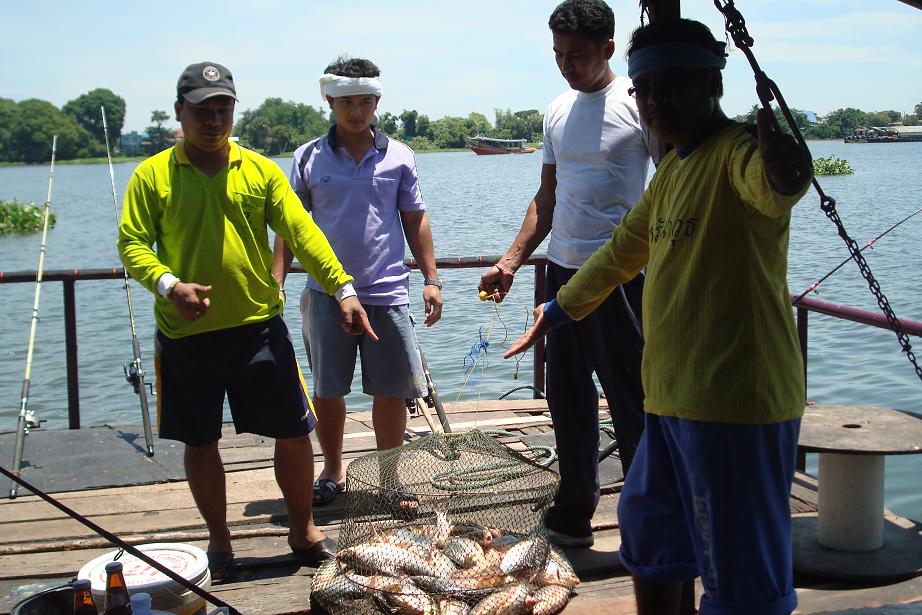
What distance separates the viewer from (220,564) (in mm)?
3660

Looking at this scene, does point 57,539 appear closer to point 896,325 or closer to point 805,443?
point 805,443

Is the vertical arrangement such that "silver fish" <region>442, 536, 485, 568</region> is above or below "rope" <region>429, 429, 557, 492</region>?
below

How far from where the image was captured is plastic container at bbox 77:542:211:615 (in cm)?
297

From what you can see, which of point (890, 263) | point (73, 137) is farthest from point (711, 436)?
point (73, 137)

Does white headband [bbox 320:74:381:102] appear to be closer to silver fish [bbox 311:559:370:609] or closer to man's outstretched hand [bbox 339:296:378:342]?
man's outstretched hand [bbox 339:296:378:342]

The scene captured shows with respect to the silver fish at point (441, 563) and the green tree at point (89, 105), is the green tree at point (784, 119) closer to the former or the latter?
the silver fish at point (441, 563)

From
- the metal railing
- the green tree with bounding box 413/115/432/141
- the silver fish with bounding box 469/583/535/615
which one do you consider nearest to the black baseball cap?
the silver fish with bounding box 469/583/535/615

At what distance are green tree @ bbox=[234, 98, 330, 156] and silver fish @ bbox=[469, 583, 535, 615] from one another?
49.5 meters

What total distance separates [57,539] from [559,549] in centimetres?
210

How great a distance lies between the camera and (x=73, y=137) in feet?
198

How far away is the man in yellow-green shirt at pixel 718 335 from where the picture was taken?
7.29 ft

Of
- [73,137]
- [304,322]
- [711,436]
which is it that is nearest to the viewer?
[711,436]

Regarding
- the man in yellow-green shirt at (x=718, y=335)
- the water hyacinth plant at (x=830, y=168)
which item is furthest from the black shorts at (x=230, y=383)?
the water hyacinth plant at (x=830, y=168)

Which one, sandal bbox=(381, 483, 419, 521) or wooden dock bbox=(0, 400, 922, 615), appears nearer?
wooden dock bbox=(0, 400, 922, 615)
